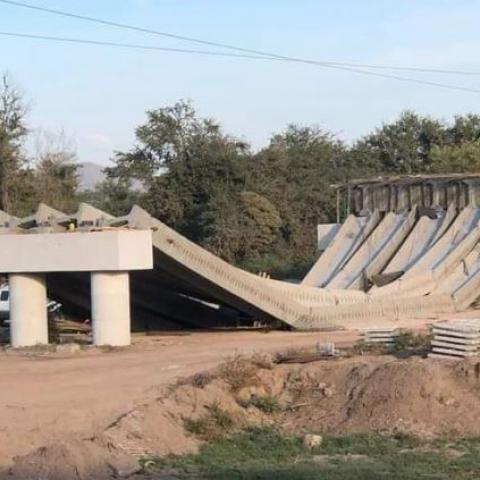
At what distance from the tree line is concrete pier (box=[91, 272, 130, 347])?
24.6 meters

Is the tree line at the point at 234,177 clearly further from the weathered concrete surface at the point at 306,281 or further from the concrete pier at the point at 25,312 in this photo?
the concrete pier at the point at 25,312

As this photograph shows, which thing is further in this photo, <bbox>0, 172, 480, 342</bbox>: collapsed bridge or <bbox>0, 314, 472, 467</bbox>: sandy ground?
<bbox>0, 172, 480, 342</bbox>: collapsed bridge

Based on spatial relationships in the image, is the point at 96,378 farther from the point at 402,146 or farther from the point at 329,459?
the point at 402,146

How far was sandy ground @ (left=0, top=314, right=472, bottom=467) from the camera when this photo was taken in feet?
48.0

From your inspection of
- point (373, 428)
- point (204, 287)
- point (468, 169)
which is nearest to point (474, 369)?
point (373, 428)

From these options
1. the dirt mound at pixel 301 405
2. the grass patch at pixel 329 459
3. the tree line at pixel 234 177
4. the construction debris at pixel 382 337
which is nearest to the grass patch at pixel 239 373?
the dirt mound at pixel 301 405

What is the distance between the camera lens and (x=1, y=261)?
24.2m

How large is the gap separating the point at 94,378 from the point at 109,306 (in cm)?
507

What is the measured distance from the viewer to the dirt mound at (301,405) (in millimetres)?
14430

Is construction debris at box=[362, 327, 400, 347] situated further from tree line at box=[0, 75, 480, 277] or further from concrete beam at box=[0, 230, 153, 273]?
tree line at box=[0, 75, 480, 277]

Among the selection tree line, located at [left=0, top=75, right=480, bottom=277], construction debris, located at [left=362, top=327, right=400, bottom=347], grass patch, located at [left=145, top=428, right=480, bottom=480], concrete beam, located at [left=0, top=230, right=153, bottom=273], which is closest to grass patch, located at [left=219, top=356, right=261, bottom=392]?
grass patch, located at [left=145, top=428, right=480, bottom=480]

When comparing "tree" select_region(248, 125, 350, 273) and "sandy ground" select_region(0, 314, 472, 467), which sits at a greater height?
"tree" select_region(248, 125, 350, 273)

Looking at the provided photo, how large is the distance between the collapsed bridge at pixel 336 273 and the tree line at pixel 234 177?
11571mm

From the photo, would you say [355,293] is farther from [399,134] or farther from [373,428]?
[399,134]
